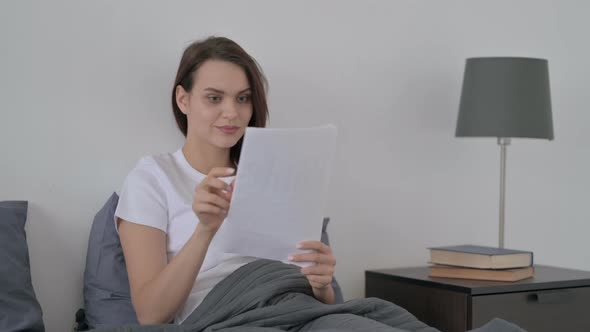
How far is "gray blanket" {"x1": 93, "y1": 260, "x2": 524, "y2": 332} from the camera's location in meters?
1.68

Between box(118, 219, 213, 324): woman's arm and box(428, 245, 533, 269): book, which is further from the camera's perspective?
box(428, 245, 533, 269): book

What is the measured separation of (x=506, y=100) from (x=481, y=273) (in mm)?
608

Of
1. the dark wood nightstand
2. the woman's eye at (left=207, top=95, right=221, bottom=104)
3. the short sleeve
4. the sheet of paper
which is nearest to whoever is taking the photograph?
the sheet of paper

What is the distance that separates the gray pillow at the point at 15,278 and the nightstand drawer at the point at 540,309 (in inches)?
50.2

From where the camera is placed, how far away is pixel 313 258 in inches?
70.7

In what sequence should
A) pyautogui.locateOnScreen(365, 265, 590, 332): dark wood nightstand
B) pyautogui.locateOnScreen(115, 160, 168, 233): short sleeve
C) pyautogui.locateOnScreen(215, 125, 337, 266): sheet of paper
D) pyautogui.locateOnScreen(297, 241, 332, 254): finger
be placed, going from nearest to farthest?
pyautogui.locateOnScreen(215, 125, 337, 266): sheet of paper, pyautogui.locateOnScreen(297, 241, 332, 254): finger, pyautogui.locateOnScreen(115, 160, 168, 233): short sleeve, pyautogui.locateOnScreen(365, 265, 590, 332): dark wood nightstand

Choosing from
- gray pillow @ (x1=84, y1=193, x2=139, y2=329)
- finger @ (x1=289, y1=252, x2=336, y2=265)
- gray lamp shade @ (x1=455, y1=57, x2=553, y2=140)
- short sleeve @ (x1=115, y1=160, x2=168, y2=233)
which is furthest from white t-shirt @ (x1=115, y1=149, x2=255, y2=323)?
gray lamp shade @ (x1=455, y1=57, x2=553, y2=140)

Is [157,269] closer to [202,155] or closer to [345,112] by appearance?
[202,155]

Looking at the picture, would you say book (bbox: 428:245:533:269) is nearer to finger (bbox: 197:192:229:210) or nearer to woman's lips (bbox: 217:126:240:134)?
woman's lips (bbox: 217:126:240:134)

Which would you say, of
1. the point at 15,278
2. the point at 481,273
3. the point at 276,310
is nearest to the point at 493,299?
the point at 481,273

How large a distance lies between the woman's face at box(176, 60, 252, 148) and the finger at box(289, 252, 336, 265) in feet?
1.51

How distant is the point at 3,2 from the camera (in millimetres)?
2121

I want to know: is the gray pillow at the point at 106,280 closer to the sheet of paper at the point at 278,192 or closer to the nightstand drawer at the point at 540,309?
the sheet of paper at the point at 278,192

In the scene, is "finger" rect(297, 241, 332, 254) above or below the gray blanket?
above
